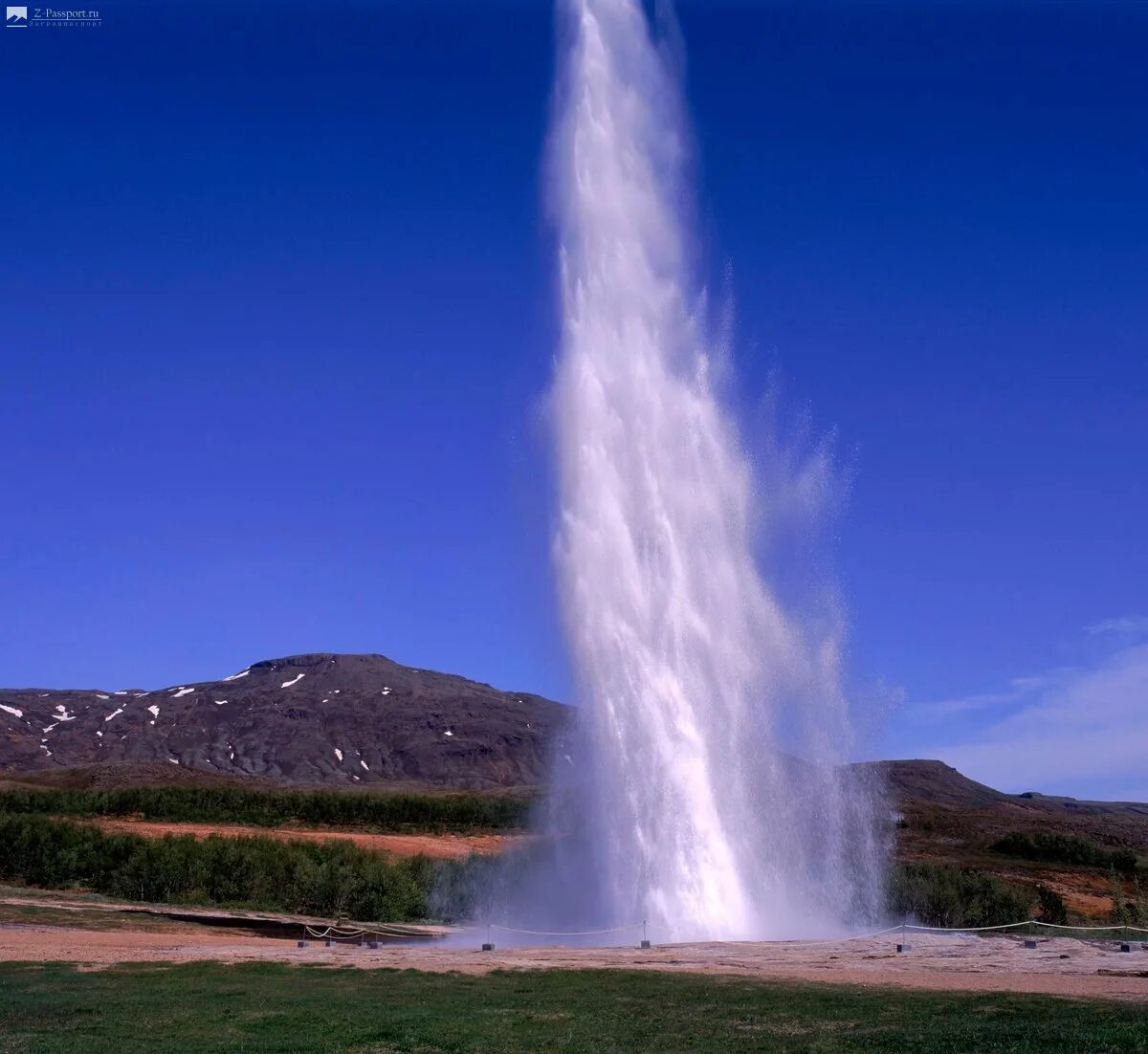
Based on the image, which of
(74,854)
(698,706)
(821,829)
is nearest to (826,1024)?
(698,706)

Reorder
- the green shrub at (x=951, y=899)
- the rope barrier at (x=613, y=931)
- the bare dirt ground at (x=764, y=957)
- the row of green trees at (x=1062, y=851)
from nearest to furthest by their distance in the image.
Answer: the bare dirt ground at (x=764, y=957) → the rope barrier at (x=613, y=931) → the green shrub at (x=951, y=899) → the row of green trees at (x=1062, y=851)

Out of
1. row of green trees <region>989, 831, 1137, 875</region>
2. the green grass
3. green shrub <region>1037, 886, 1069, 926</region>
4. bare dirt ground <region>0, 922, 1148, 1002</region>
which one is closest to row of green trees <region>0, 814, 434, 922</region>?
bare dirt ground <region>0, 922, 1148, 1002</region>

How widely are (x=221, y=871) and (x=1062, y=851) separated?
4755 centimetres

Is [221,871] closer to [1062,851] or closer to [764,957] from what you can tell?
[764,957]

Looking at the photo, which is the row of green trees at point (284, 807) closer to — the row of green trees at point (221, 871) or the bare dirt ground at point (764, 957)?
the row of green trees at point (221, 871)

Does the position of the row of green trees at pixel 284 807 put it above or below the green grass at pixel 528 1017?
above

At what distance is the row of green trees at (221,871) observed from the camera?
42781 millimetres

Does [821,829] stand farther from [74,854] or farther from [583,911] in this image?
[74,854]

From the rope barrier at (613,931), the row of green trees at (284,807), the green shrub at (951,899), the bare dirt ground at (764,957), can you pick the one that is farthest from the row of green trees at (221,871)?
the row of green trees at (284,807)

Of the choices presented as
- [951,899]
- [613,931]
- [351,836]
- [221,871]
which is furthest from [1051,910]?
[351,836]

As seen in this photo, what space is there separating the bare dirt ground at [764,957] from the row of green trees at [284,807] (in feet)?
160

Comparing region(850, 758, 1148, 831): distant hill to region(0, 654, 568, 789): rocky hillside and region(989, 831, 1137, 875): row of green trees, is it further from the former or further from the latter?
region(989, 831, 1137, 875): row of green trees

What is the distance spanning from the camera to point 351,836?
72.4m

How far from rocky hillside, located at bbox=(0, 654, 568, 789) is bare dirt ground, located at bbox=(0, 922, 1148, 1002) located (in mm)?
123909
